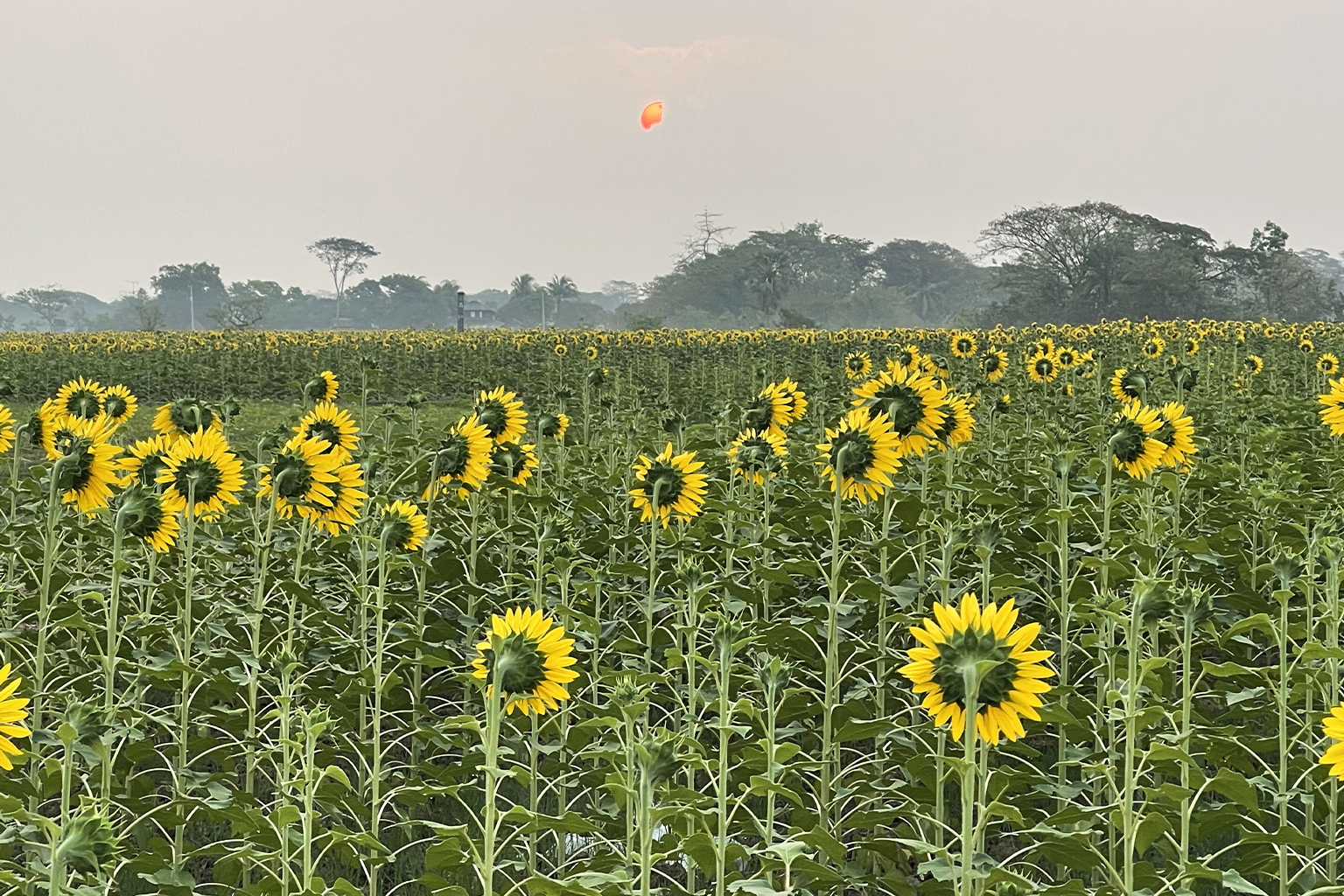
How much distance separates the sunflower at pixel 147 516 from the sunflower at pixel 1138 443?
2.83 meters

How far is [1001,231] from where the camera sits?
194 ft

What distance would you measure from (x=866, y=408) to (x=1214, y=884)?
5.05ft

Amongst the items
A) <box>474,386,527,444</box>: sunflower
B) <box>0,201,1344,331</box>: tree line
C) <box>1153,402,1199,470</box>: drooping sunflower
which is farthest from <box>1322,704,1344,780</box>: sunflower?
<box>0,201,1344,331</box>: tree line

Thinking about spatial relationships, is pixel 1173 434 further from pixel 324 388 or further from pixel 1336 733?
pixel 324 388

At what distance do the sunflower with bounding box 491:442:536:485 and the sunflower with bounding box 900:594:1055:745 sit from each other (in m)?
2.76

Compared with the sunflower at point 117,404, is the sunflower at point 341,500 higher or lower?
lower

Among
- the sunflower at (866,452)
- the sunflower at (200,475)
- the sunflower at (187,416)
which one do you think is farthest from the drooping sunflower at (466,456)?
the sunflower at (866,452)

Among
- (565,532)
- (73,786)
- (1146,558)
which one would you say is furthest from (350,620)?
(1146,558)

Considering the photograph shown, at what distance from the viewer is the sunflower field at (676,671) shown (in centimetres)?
223

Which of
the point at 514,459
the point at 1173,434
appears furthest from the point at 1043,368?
the point at 514,459

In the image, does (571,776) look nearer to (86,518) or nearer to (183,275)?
(86,518)

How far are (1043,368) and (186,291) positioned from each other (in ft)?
→ 393

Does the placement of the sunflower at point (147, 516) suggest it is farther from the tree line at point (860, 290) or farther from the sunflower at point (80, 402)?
the tree line at point (860, 290)

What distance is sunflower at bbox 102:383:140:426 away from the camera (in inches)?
207
